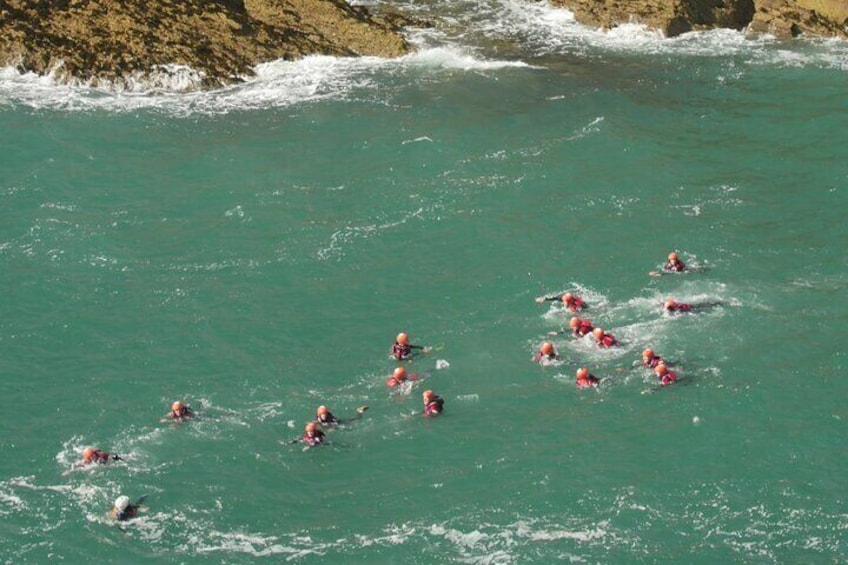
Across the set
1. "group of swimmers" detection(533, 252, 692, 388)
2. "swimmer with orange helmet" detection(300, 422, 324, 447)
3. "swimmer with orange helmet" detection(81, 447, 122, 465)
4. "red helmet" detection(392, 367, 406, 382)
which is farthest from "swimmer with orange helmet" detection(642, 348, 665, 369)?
"swimmer with orange helmet" detection(81, 447, 122, 465)

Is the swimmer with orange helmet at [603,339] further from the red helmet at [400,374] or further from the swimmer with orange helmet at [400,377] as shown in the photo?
the red helmet at [400,374]

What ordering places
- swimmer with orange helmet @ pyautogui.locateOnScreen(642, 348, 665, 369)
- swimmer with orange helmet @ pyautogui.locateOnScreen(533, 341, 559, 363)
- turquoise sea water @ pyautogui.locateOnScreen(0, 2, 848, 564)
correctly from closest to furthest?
turquoise sea water @ pyautogui.locateOnScreen(0, 2, 848, 564)
swimmer with orange helmet @ pyautogui.locateOnScreen(642, 348, 665, 369)
swimmer with orange helmet @ pyautogui.locateOnScreen(533, 341, 559, 363)

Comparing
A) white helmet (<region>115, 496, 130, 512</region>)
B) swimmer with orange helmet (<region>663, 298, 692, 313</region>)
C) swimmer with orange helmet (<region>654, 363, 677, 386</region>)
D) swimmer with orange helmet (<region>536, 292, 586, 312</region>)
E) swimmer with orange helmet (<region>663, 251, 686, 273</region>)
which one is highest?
swimmer with orange helmet (<region>663, 251, 686, 273</region>)

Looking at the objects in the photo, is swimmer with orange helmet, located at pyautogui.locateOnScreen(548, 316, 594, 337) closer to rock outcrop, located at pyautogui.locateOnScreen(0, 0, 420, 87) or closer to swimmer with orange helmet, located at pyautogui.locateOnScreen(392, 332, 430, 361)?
swimmer with orange helmet, located at pyautogui.locateOnScreen(392, 332, 430, 361)

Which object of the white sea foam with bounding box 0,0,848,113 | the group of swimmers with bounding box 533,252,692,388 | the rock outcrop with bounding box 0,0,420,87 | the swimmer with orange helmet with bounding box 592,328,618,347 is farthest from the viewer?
the rock outcrop with bounding box 0,0,420,87

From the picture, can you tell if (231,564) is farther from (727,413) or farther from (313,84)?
(313,84)

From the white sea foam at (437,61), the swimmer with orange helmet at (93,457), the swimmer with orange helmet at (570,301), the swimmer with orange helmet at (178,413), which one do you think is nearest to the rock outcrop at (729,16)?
the white sea foam at (437,61)

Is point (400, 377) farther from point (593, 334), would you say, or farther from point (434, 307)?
point (593, 334)
